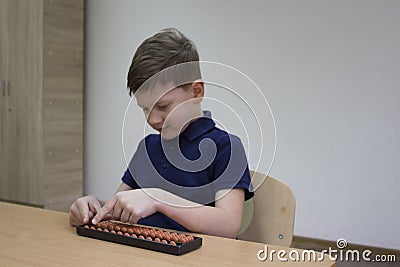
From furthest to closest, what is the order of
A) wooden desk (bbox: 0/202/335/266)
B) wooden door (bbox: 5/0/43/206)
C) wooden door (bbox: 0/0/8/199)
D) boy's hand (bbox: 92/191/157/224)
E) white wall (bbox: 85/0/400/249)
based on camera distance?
wooden door (bbox: 0/0/8/199) → wooden door (bbox: 5/0/43/206) → white wall (bbox: 85/0/400/249) → boy's hand (bbox: 92/191/157/224) → wooden desk (bbox: 0/202/335/266)

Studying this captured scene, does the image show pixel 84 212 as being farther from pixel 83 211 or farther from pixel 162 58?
pixel 162 58

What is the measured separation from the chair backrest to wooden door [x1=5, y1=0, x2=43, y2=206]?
2318 mm

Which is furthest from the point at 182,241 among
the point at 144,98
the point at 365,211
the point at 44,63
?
the point at 44,63

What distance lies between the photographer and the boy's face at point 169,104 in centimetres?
111

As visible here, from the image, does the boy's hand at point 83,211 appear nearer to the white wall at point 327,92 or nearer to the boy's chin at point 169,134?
the boy's chin at point 169,134

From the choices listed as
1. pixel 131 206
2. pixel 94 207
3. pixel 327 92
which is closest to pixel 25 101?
pixel 327 92

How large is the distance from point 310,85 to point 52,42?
1629 millimetres

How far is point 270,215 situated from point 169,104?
34 cm

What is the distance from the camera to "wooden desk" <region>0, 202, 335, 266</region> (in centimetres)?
74

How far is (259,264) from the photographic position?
74 centimetres

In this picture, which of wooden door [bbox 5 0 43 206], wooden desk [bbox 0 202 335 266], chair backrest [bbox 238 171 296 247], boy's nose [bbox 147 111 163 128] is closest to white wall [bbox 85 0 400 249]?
wooden door [bbox 5 0 43 206]

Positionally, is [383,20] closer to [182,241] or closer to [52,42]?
[52,42]

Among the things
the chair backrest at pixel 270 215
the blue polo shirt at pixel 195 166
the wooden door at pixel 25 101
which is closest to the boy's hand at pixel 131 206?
the blue polo shirt at pixel 195 166

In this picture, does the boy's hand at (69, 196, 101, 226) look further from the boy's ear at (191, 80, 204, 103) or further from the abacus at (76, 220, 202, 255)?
the boy's ear at (191, 80, 204, 103)
